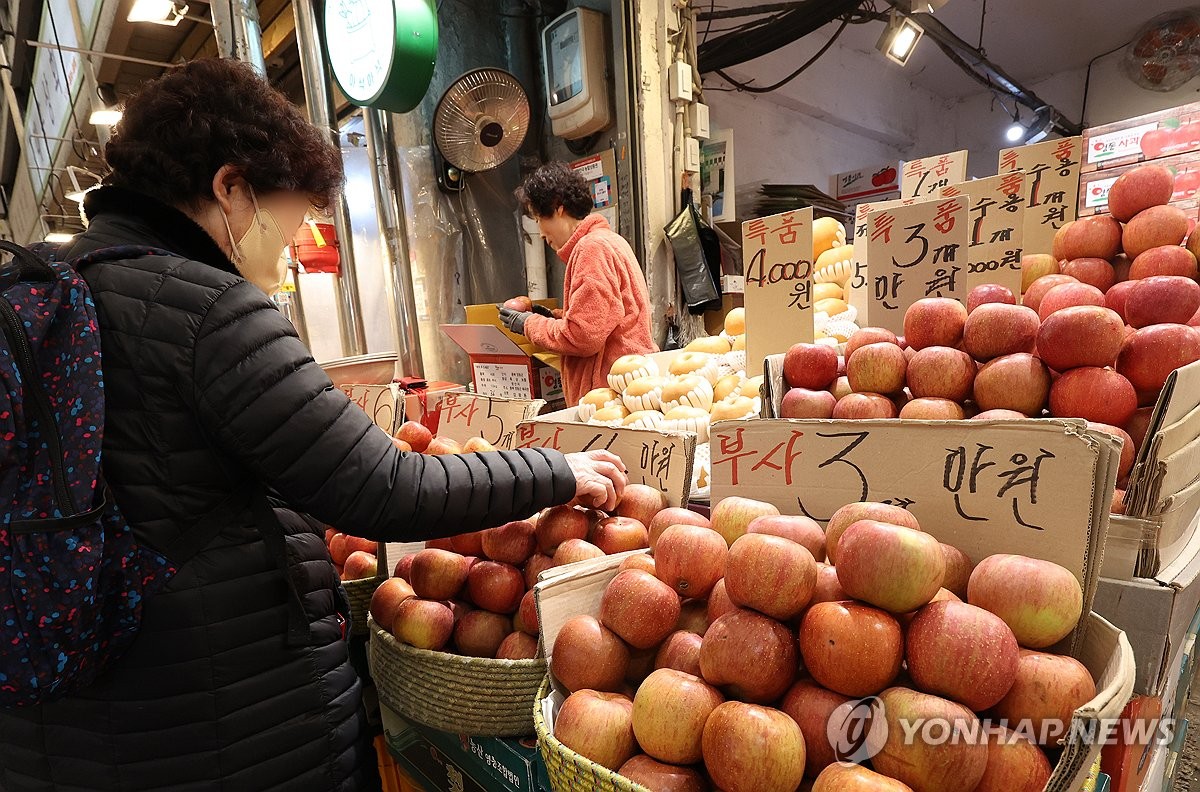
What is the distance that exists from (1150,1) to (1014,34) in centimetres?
140

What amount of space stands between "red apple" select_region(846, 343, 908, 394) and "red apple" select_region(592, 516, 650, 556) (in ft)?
2.09

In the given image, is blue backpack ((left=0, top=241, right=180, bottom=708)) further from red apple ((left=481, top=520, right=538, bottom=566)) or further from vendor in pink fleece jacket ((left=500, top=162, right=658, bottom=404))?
vendor in pink fleece jacket ((left=500, top=162, right=658, bottom=404))

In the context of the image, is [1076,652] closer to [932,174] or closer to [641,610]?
[641,610]

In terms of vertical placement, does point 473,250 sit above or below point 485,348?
above

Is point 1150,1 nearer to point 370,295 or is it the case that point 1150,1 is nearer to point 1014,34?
point 1014,34

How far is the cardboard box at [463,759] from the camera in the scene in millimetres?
1118

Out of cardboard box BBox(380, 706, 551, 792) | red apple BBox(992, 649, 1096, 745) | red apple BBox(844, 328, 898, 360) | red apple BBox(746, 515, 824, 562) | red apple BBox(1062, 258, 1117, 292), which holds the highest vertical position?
red apple BBox(1062, 258, 1117, 292)

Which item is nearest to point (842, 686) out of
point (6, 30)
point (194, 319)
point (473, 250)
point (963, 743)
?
point (963, 743)

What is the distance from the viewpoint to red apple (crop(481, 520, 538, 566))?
1.34 m

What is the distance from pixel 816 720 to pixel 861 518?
0.30m

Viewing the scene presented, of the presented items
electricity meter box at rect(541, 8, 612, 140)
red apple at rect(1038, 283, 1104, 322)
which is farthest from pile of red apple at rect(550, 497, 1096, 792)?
electricity meter box at rect(541, 8, 612, 140)

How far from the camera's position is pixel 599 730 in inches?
35.0

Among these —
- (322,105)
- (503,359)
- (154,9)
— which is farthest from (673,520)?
(154,9)

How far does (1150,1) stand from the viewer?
25.0 feet
